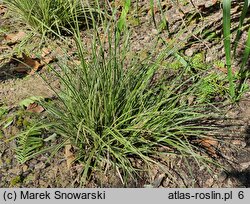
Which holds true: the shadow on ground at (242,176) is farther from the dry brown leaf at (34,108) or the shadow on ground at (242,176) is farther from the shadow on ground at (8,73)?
the shadow on ground at (8,73)

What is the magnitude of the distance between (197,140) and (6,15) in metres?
1.87

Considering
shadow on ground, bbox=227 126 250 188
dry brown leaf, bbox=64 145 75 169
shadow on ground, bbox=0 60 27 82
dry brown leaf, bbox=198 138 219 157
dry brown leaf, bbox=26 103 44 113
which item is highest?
shadow on ground, bbox=0 60 27 82

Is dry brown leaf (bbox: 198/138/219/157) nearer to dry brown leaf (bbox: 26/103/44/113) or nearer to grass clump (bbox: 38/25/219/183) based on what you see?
grass clump (bbox: 38/25/219/183)

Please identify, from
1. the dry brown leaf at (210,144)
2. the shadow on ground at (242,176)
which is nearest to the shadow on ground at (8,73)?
the dry brown leaf at (210,144)

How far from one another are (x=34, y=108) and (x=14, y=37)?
0.85 metres

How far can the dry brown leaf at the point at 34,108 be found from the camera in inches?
90.1

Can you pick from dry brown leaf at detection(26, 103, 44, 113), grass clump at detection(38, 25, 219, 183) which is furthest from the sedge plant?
dry brown leaf at detection(26, 103, 44, 113)

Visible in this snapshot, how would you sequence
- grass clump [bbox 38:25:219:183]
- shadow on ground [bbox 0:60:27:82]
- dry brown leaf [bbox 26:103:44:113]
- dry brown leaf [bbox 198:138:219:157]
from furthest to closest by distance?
shadow on ground [bbox 0:60:27:82], dry brown leaf [bbox 26:103:44:113], dry brown leaf [bbox 198:138:219:157], grass clump [bbox 38:25:219:183]

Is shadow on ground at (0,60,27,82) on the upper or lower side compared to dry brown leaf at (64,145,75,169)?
upper

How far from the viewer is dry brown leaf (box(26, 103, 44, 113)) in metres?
2.29

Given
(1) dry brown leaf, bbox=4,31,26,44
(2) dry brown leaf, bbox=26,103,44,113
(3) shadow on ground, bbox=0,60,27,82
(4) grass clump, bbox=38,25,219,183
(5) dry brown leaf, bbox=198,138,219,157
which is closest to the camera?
(4) grass clump, bbox=38,25,219,183

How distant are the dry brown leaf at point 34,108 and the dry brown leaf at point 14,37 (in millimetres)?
770

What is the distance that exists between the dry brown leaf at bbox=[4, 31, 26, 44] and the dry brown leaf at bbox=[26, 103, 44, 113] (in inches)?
30.3

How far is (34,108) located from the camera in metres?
2.31
